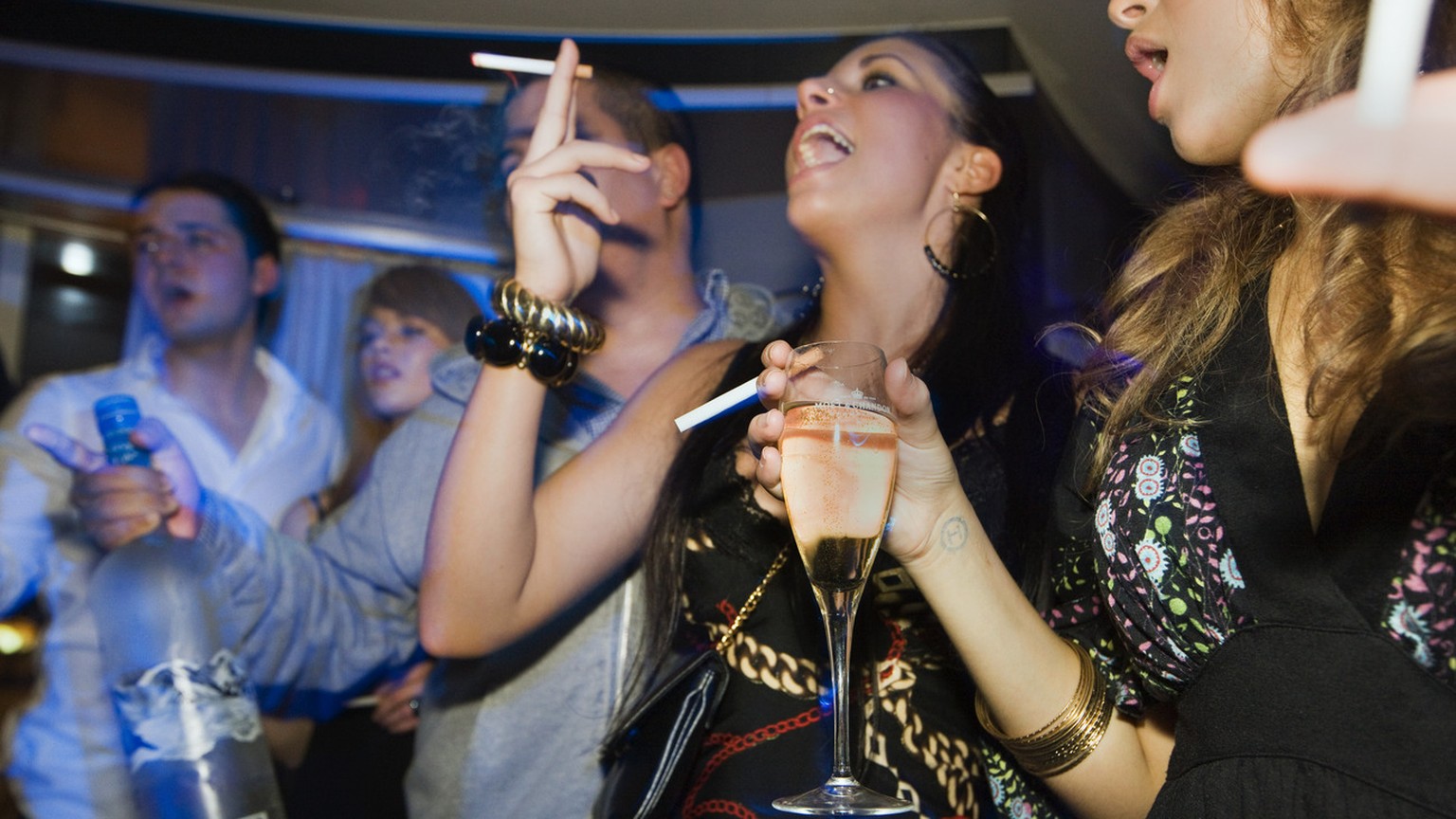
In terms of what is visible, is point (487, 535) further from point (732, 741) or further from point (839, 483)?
point (839, 483)

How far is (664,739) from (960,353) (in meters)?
0.59

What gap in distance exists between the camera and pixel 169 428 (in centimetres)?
187

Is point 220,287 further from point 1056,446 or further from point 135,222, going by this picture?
point 1056,446

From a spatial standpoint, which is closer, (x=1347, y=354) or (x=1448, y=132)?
(x=1448, y=132)

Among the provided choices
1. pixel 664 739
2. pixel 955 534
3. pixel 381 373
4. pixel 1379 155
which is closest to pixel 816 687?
pixel 664 739

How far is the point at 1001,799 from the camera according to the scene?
1013mm

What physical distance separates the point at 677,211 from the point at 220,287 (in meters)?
0.96

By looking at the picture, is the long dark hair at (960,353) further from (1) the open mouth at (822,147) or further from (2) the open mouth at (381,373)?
(2) the open mouth at (381,373)

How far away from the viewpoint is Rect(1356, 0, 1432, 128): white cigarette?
11.5 inches

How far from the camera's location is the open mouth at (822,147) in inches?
53.6

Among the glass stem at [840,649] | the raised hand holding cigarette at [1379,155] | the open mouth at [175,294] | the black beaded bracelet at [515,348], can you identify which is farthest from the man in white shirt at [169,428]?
the raised hand holding cigarette at [1379,155]

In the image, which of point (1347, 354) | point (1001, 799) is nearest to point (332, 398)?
point (1001, 799)

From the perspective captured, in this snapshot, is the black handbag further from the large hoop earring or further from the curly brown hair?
the large hoop earring

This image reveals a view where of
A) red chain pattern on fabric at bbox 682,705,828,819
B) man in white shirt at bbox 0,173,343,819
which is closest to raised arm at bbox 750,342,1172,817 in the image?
red chain pattern on fabric at bbox 682,705,828,819
